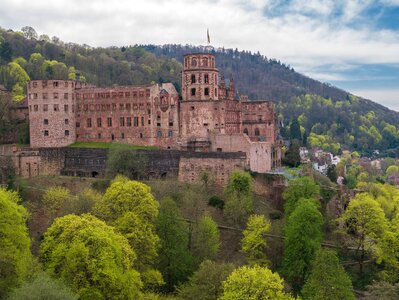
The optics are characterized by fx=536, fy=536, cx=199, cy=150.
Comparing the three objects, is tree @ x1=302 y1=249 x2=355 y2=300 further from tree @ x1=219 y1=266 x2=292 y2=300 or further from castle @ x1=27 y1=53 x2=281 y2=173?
castle @ x1=27 y1=53 x2=281 y2=173

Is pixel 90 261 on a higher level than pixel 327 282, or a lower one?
higher

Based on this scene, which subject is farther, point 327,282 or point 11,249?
point 327,282

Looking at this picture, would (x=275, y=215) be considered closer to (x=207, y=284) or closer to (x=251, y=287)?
(x=207, y=284)

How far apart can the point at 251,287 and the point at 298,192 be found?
27.7 m

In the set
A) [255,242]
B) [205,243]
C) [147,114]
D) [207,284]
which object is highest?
[147,114]

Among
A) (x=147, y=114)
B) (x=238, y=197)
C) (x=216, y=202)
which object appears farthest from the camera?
(x=147, y=114)

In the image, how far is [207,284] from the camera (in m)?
38.2

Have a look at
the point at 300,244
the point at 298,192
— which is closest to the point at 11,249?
the point at 300,244

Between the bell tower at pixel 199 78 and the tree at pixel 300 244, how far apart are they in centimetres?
2673

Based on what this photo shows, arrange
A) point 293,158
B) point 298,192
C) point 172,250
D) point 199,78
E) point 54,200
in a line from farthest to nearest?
1. point 293,158
2. point 199,78
3. point 298,192
4. point 54,200
5. point 172,250

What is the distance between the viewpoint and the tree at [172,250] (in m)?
45.8

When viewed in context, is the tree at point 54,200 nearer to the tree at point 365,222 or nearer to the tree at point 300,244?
the tree at point 300,244

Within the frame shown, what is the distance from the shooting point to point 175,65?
171750mm

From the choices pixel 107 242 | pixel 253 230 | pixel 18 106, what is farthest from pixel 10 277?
pixel 18 106
